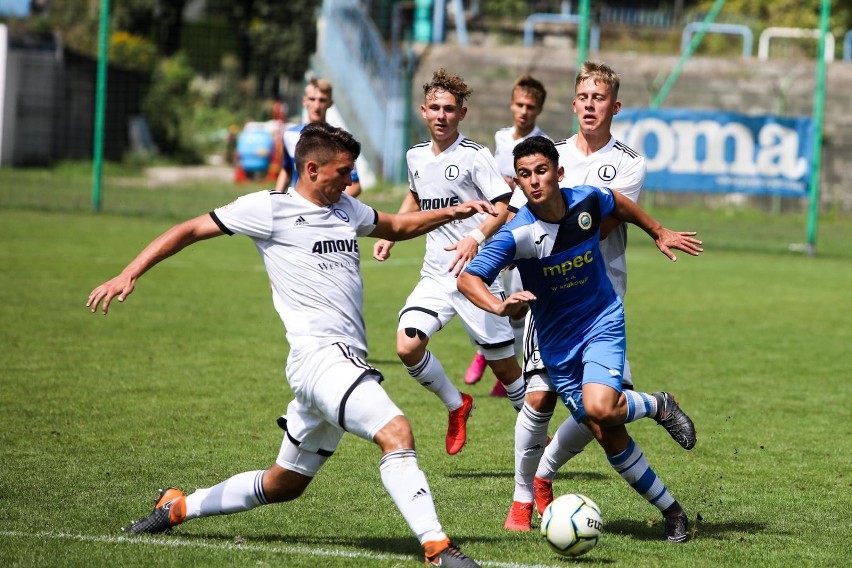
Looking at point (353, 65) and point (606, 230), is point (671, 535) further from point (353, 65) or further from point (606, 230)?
point (353, 65)

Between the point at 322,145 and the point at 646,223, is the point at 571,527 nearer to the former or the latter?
the point at 646,223

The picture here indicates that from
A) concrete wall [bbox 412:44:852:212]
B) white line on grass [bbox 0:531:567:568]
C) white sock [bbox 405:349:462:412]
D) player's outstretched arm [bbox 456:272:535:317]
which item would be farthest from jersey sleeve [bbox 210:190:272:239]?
concrete wall [bbox 412:44:852:212]

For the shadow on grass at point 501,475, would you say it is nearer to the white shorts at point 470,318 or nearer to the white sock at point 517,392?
the white sock at point 517,392

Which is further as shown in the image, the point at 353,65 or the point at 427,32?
the point at 427,32

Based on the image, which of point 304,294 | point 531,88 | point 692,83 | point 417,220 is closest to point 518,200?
point 417,220

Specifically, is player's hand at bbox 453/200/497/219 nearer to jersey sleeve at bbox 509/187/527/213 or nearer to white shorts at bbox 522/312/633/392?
white shorts at bbox 522/312/633/392

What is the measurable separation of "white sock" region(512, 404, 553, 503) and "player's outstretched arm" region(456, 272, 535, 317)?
3.04ft

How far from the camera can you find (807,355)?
11414 millimetres

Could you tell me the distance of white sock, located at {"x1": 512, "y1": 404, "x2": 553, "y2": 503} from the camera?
20.4 ft

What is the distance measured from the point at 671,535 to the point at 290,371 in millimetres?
1977

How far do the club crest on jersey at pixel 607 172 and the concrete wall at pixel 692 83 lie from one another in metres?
20.0

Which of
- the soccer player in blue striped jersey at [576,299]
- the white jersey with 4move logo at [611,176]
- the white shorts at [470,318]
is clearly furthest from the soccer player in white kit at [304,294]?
the white shorts at [470,318]

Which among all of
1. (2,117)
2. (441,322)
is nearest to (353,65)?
(2,117)

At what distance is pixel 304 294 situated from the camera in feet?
18.2
